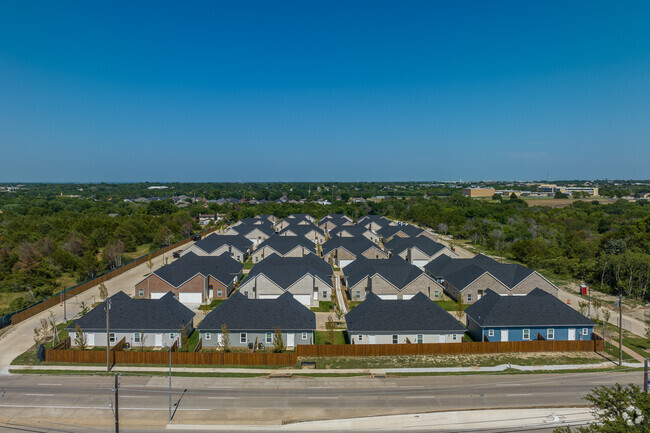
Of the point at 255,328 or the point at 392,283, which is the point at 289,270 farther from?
the point at 255,328

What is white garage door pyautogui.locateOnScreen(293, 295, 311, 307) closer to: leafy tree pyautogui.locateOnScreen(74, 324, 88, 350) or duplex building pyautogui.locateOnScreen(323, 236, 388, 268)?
duplex building pyautogui.locateOnScreen(323, 236, 388, 268)

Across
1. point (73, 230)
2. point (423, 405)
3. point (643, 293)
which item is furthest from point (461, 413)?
point (73, 230)

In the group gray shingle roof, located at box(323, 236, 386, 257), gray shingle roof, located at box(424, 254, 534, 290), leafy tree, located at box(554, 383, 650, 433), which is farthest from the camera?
gray shingle roof, located at box(323, 236, 386, 257)

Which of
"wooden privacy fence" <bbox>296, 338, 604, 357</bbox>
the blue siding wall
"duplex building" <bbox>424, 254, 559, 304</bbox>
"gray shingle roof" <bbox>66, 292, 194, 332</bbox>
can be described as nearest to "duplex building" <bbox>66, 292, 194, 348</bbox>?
"gray shingle roof" <bbox>66, 292, 194, 332</bbox>

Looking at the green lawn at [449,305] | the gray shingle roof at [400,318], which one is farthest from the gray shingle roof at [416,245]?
the gray shingle roof at [400,318]

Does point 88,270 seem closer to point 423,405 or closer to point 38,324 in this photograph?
point 38,324

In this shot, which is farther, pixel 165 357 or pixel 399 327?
pixel 399 327
